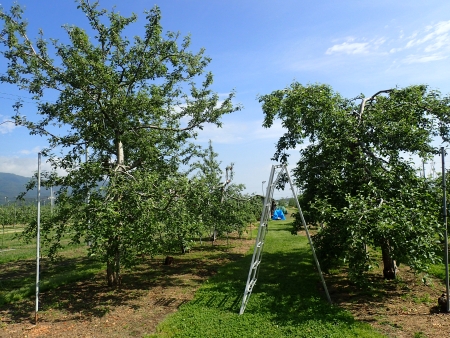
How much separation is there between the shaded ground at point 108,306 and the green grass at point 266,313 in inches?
22.6

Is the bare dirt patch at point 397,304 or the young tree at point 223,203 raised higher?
the young tree at point 223,203

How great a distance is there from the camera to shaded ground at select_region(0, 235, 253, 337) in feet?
20.2

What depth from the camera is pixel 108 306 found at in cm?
756

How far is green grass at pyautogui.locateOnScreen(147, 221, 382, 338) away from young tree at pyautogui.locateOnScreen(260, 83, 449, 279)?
3.51 ft

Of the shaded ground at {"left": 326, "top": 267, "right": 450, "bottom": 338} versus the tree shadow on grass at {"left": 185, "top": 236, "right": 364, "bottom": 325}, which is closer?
the shaded ground at {"left": 326, "top": 267, "right": 450, "bottom": 338}

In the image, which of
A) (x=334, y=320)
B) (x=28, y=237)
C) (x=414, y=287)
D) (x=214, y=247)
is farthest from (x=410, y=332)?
(x=214, y=247)

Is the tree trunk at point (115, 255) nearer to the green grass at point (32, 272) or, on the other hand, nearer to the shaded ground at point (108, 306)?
the shaded ground at point (108, 306)

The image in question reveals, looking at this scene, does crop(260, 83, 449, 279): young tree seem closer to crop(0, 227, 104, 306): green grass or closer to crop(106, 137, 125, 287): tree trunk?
crop(106, 137, 125, 287): tree trunk

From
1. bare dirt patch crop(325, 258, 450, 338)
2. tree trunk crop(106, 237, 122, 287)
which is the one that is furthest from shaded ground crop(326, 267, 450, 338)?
tree trunk crop(106, 237, 122, 287)

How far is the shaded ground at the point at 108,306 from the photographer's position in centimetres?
617

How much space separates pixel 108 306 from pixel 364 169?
23.6 ft

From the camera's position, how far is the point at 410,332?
546 centimetres

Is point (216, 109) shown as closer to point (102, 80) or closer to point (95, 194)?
point (102, 80)

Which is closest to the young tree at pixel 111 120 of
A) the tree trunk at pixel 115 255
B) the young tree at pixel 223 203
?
the tree trunk at pixel 115 255
